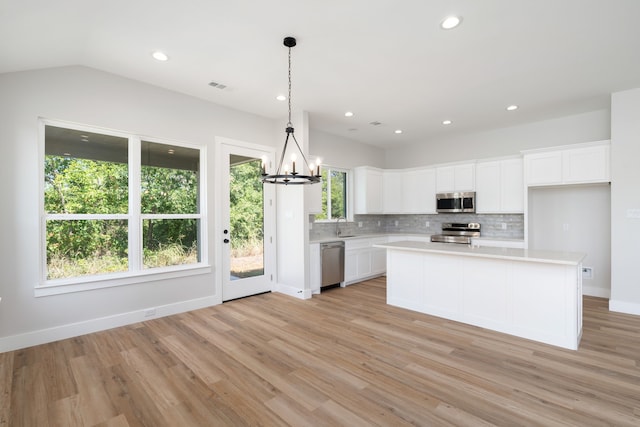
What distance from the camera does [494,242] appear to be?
5406 mm

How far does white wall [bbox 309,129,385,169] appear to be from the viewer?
5980 mm

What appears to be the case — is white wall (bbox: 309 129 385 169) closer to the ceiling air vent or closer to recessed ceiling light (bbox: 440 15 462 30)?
the ceiling air vent

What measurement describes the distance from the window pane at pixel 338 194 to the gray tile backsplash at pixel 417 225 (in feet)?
0.79

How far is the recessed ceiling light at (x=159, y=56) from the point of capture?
3088 mm

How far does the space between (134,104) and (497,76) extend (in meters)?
4.48

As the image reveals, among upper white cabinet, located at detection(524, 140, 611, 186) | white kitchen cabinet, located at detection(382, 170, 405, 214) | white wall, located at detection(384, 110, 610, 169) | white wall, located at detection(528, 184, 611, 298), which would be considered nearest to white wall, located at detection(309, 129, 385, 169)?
white kitchen cabinet, located at detection(382, 170, 405, 214)

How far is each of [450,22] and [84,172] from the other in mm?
4138

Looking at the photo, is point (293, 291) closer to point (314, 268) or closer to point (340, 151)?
point (314, 268)

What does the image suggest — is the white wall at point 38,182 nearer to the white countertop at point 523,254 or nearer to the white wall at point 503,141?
the white countertop at point 523,254

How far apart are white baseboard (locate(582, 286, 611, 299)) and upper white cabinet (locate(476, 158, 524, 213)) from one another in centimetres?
161

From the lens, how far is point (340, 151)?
644 cm

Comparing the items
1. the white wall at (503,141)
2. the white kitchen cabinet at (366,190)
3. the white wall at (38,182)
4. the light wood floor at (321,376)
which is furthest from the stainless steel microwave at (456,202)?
the white wall at (38,182)

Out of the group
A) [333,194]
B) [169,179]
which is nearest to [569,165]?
Result: [333,194]

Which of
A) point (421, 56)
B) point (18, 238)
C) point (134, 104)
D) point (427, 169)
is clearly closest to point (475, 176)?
point (427, 169)
